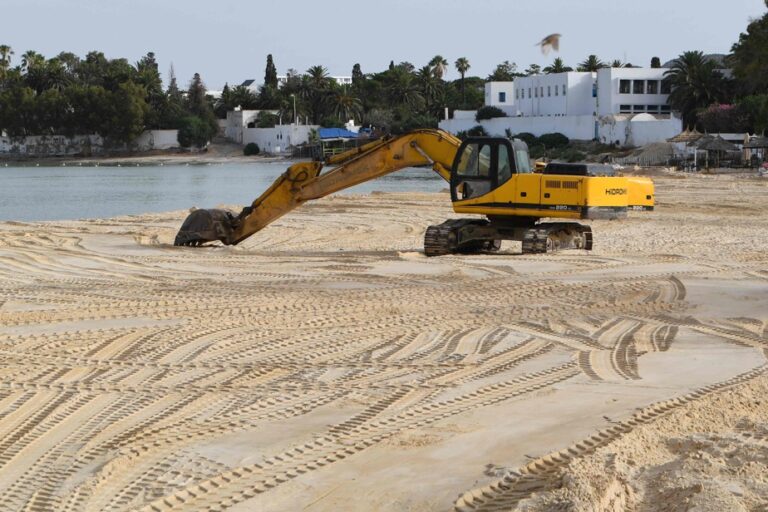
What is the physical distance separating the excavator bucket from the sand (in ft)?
8.69

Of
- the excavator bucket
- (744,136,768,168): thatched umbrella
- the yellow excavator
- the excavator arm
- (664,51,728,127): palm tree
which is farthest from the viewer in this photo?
(664,51,728,127): palm tree

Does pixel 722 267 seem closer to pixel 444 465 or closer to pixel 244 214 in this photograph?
pixel 244 214

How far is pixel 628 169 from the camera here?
59094 mm

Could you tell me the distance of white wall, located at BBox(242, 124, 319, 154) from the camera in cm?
11150

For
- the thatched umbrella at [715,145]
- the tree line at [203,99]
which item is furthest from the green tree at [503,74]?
the thatched umbrella at [715,145]

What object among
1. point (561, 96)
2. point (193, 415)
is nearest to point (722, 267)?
point (193, 415)

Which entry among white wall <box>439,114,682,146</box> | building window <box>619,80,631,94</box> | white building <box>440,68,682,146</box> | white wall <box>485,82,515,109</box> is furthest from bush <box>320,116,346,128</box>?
building window <box>619,80,631,94</box>

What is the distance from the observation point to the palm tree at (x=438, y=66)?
409ft

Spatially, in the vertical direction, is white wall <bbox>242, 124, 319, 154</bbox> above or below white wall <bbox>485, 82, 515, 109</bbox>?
below

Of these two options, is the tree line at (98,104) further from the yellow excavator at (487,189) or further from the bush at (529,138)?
the yellow excavator at (487,189)

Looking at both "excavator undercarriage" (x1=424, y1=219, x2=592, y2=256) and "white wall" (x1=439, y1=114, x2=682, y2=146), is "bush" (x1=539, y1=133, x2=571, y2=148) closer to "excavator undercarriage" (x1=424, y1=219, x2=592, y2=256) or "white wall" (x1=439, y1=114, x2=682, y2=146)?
"white wall" (x1=439, y1=114, x2=682, y2=146)

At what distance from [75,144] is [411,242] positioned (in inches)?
4282

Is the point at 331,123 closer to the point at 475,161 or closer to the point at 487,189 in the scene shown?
the point at 475,161

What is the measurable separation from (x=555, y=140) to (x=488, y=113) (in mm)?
12303
